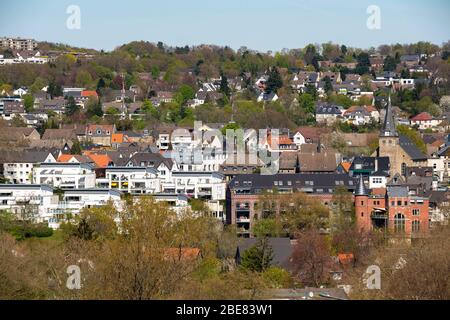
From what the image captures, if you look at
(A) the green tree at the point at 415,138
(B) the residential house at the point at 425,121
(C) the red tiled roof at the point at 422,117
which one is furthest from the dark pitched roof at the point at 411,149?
(C) the red tiled roof at the point at 422,117

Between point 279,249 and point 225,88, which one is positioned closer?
point 279,249

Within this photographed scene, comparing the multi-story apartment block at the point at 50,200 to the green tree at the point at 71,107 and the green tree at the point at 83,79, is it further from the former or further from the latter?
the green tree at the point at 83,79

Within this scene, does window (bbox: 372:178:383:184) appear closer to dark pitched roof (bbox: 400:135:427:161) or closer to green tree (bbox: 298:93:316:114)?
dark pitched roof (bbox: 400:135:427:161)

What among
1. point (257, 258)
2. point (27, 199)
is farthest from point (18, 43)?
point (257, 258)

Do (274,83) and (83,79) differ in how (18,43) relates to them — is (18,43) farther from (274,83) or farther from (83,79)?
(274,83)
